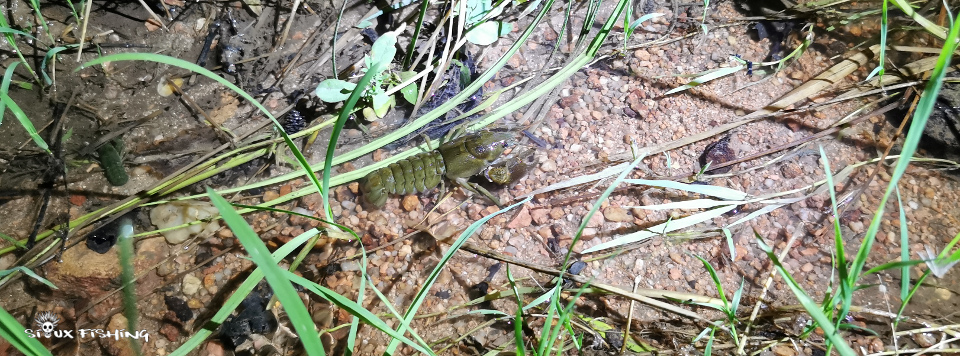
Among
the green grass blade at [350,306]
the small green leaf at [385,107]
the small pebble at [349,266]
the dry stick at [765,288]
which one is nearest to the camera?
the green grass blade at [350,306]

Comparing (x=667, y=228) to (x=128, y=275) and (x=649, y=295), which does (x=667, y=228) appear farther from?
(x=128, y=275)

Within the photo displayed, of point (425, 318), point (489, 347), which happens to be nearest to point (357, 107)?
point (425, 318)

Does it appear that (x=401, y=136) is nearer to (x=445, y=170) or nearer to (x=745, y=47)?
(x=445, y=170)

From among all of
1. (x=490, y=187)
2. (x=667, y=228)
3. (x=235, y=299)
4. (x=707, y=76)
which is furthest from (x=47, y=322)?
(x=707, y=76)

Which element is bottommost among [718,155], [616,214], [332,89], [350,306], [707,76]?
[616,214]

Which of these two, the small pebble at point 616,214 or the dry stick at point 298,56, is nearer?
the small pebble at point 616,214

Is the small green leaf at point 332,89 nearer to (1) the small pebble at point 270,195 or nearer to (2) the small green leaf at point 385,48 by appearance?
(2) the small green leaf at point 385,48

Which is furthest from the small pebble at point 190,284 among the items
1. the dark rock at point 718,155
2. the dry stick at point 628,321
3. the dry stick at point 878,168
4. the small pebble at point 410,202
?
the dry stick at point 878,168
